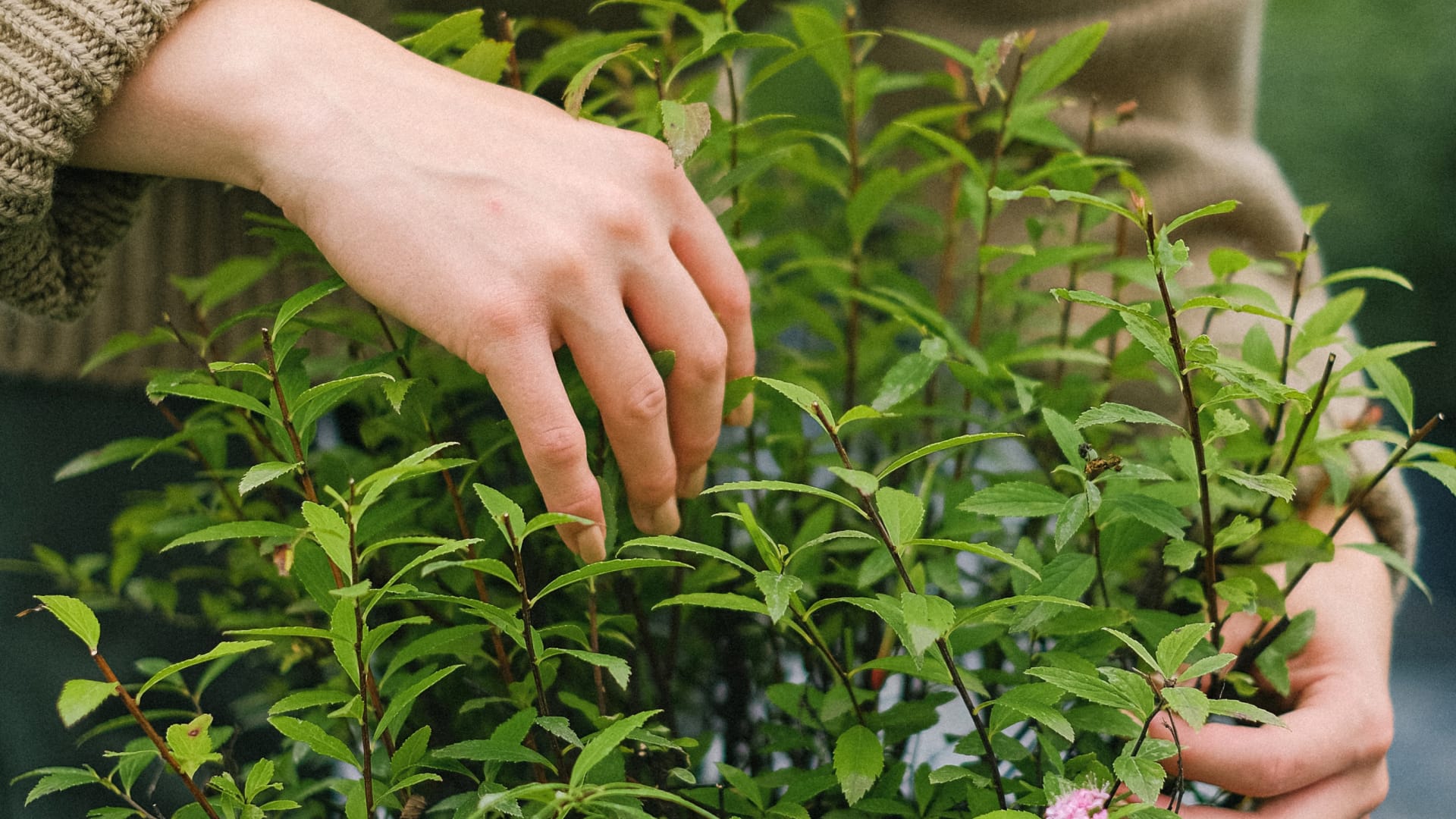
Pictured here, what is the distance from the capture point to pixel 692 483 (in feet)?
1.86

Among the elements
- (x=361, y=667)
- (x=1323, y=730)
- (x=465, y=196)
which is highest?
(x=465, y=196)

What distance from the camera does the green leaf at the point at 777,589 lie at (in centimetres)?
35

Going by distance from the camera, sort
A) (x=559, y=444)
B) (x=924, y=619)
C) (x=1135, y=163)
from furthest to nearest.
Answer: (x=1135, y=163)
(x=559, y=444)
(x=924, y=619)

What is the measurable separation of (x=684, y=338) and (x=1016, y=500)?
0.18 meters

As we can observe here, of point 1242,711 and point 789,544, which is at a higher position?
point 1242,711

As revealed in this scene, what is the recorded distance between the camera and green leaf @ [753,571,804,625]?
35 centimetres

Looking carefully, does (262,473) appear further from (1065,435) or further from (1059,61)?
(1059,61)

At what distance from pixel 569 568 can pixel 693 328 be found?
0.18 m

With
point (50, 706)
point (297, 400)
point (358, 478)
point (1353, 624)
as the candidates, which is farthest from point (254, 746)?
point (1353, 624)

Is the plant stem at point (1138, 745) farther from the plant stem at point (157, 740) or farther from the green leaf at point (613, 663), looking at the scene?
the plant stem at point (157, 740)

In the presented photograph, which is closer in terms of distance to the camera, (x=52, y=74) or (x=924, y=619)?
(x=924, y=619)

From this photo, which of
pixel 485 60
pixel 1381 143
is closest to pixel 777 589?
pixel 485 60

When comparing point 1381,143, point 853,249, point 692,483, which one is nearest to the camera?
point 692,483

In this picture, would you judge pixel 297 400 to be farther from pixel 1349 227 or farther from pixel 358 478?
pixel 1349 227
